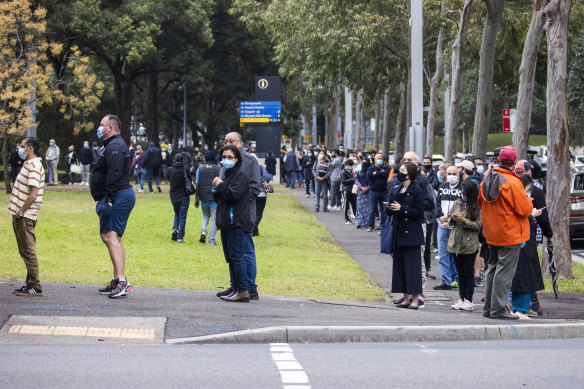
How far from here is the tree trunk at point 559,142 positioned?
15906 mm

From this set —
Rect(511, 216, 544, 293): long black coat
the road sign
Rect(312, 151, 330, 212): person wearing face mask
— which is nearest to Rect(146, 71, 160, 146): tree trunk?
the road sign

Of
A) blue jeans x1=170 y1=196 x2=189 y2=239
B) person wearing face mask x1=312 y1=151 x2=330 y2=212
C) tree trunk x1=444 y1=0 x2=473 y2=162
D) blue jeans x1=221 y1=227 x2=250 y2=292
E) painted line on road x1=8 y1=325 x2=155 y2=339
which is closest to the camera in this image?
painted line on road x1=8 y1=325 x2=155 y2=339

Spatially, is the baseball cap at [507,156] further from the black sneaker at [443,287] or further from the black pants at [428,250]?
the black pants at [428,250]

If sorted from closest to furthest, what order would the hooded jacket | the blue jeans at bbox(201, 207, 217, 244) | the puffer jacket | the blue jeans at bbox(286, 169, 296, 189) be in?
the hooded jacket < the puffer jacket < the blue jeans at bbox(201, 207, 217, 244) < the blue jeans at bbox(286, 169, 296, 189)

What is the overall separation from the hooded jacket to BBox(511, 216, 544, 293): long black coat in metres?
0.39

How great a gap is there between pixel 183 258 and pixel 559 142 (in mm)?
6155

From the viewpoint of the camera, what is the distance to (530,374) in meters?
8.21

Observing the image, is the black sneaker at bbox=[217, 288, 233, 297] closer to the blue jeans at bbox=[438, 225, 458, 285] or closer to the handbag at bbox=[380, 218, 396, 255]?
the handbag at bbox=[380, 218, 396, 255]

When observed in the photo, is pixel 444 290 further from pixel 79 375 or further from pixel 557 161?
pixel 79 375

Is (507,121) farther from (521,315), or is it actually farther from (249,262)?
(249,262)

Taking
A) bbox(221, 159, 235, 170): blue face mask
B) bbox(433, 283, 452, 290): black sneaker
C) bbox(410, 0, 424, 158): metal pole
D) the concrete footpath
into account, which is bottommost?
bbox(433, 283, 452, 290): black sneaker

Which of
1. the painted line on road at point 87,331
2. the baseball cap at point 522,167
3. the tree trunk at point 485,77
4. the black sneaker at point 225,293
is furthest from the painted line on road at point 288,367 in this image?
the tree trunk at point 485,77

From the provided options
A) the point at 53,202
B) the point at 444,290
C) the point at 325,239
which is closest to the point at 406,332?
the point at 444,290

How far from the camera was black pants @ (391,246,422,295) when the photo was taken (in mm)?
12195
